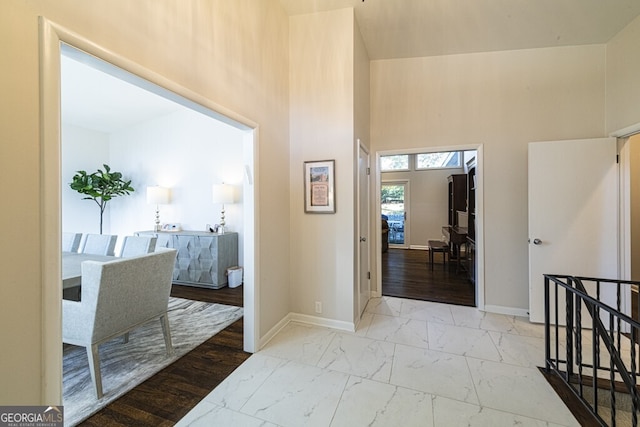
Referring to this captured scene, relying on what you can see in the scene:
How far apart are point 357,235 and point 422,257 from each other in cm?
413

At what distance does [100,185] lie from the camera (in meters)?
4.25

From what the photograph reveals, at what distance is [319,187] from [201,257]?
2.43 m

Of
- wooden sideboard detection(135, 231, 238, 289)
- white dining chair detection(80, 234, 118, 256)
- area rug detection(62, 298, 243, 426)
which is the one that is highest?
white dining chair detection(80, 234, 118, 256)

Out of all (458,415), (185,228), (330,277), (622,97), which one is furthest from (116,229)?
(622,97)

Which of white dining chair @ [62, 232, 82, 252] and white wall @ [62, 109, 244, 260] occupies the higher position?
white wall @ [62, 109, 244, 260]

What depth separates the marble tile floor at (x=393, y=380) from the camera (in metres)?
1.51

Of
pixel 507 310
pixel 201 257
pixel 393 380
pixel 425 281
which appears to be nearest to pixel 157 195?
pixel 201 257

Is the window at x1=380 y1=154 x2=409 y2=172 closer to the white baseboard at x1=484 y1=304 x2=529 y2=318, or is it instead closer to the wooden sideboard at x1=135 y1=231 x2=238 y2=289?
the white baseboard at x1=484 y1=304 x2=529 y2=318

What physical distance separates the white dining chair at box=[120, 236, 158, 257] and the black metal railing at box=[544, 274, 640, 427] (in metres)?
3.57

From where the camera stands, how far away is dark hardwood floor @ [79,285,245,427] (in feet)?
4.92

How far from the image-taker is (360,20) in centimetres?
263

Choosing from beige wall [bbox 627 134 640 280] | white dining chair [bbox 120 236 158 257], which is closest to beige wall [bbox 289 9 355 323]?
white dining chair [bbox 120 236 158 257]

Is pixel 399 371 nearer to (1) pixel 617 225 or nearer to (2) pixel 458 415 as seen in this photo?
(2) pixel 458 415

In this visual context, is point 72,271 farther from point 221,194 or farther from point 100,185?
point 100,185
